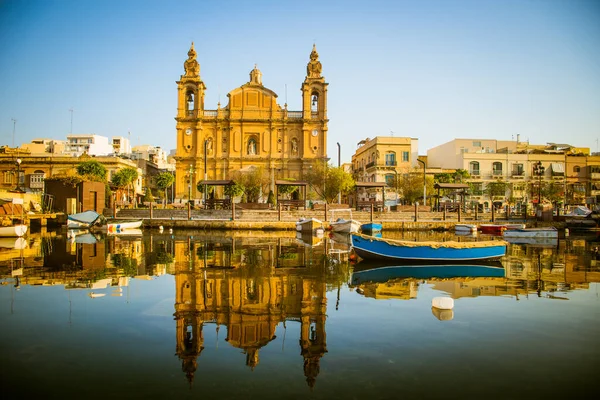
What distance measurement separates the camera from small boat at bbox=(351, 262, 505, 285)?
1361cm

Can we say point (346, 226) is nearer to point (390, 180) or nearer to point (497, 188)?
point (390, 180)

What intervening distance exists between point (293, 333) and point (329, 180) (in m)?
41.1

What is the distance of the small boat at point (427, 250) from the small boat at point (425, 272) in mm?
318

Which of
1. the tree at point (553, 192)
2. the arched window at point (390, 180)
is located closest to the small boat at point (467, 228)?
the arched window at point (390, 180)

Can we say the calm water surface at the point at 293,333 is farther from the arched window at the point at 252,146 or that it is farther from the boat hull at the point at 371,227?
the arched window at the point at 252,146

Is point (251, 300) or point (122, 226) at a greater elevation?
point (122, 226)

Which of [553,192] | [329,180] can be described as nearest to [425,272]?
[329,180]

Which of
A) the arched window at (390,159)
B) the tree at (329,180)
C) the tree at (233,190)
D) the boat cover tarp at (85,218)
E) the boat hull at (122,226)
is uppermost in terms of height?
the arched window at (390,159)

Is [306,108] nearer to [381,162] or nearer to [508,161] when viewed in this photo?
[381,162]

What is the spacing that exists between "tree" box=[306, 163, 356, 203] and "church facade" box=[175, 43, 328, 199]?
4822 millimetres

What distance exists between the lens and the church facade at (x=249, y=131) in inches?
2248

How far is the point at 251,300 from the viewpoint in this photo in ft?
32.4

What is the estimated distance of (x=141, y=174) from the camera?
73.3 m

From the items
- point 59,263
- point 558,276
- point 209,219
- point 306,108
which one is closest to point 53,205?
point 209,219
